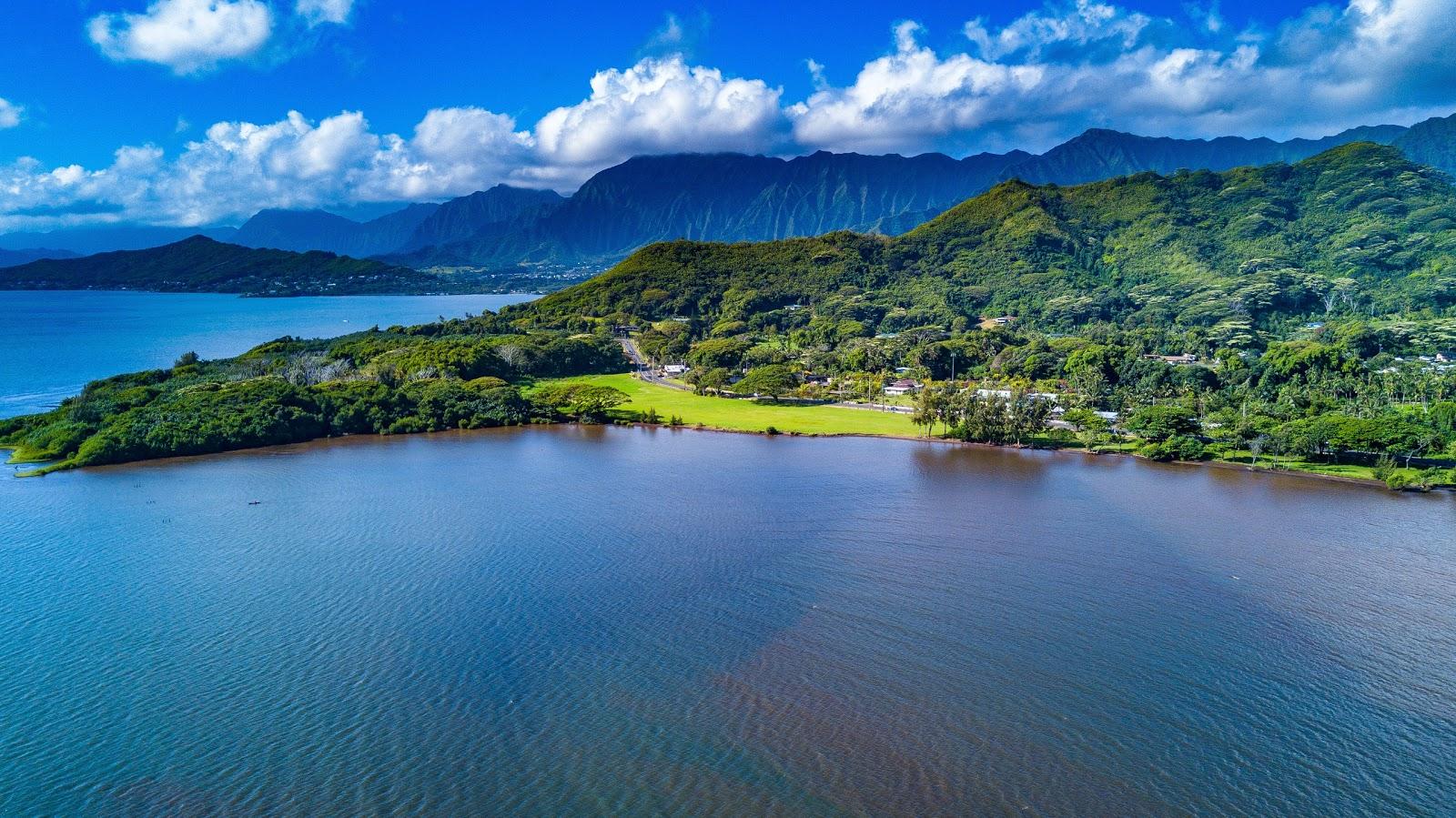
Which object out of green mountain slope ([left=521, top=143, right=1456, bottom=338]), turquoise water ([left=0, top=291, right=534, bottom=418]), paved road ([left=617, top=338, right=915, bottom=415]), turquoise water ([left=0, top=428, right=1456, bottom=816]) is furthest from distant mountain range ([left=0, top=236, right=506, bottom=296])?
turquoise water ([left=0, top=428, right=1456, bottom=816])

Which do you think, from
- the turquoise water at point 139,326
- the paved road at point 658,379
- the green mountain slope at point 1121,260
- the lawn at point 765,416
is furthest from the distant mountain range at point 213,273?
the lawn at point 765,416

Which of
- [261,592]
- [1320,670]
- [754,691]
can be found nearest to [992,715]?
[754,691]

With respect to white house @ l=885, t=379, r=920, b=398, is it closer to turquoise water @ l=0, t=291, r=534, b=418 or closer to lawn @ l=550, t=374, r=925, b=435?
lawn @ l=550, t=374, r=925, b=435

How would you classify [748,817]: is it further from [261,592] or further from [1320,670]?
[261,592]

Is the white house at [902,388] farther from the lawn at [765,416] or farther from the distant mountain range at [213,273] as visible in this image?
the distant mountain range at [213,273]

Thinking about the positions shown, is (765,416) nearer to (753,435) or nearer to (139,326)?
(753,435)
